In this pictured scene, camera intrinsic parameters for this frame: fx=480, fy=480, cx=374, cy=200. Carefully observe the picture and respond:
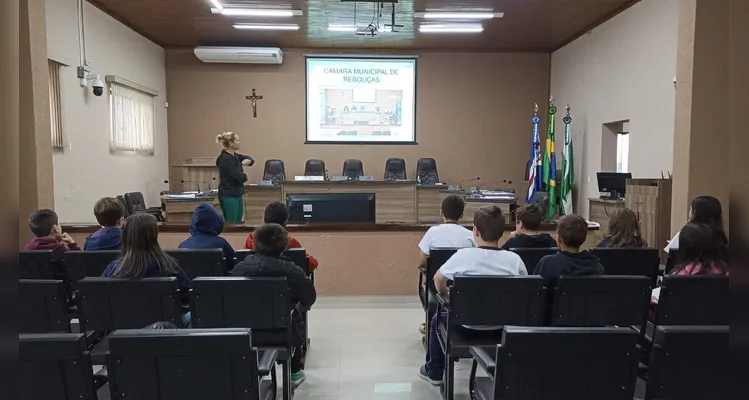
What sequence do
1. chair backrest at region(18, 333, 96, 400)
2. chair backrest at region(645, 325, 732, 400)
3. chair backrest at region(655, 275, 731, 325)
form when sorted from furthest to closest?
chair backrest at region(655, 275, 731, 325) → chair backrest at region(645, 325, 732, 400) → chair backrest at region(18, 333, 96, 400)

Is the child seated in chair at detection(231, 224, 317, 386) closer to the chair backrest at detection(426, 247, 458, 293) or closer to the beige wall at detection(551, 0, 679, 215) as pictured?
the chair backrest at detection(426, 247, 458, 293)

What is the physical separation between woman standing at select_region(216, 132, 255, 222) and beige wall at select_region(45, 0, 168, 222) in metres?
1.75

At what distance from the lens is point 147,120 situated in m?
7.79

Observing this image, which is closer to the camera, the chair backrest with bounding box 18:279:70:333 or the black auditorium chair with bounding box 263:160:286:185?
the chair backrest with bounding box 18:279:70:333

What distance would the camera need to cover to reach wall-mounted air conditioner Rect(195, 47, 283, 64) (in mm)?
8203

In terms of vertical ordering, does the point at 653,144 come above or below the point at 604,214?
above

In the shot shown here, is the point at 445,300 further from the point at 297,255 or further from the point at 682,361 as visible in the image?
the point at 682,361

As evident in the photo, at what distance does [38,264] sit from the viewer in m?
2.55

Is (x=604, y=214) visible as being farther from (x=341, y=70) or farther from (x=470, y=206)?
(x=341, y=70)

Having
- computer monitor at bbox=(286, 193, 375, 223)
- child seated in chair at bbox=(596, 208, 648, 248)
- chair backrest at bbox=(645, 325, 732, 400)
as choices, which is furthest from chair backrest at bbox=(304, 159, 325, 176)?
chair backrest at bbox=(645, 325, 732, 400)

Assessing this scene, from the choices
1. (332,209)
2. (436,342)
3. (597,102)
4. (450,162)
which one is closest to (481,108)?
(450,162)

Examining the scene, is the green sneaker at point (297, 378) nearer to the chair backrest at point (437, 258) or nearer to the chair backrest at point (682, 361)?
the chair backrest at point (437, 258)

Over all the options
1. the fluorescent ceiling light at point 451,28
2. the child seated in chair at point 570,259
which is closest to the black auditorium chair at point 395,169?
the fluorescent ceiling light at point 451,28

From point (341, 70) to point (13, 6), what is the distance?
8.47 meters
